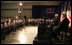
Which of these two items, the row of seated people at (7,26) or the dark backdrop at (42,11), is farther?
the dark backdrop at (42,11)

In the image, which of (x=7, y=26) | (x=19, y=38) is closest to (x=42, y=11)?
A: (x=7, y=26)

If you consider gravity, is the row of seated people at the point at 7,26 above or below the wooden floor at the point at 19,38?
above

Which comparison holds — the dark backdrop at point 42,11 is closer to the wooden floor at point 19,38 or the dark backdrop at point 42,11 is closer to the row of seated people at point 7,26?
the row of seated people at point 7,26

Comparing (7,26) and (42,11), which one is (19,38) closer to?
(7,26)

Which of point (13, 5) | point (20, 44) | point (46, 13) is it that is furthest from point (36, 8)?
point (20, 44)

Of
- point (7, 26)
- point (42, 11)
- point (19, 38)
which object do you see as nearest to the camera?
point (19, 38)

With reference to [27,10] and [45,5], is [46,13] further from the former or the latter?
[27,10]

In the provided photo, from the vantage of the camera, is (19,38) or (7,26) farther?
(7,26)

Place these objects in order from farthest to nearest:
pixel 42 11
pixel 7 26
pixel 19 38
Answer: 1. pixel 42 11
2. pixel 7 26
3. pixel 19 38

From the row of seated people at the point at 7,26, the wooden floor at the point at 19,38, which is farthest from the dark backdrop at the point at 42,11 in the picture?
the wooden floor at the point at 19,38

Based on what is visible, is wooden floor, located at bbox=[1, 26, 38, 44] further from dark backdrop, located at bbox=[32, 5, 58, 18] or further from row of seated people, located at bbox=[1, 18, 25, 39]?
dark backdrop, located at bbox=[32, 5, 58, 18]

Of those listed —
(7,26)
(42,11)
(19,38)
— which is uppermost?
(42,11)

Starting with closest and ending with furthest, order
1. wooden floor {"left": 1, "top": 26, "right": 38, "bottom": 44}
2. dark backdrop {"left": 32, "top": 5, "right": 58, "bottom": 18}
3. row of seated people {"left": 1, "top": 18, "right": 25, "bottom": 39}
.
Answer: wooden floor {"left": 1, "top": 26, "right": 38, "bottom": 44} < row of seated people {"left": 1, "top": 18, "right": 25, "bottom": 39} < dark backdrop {"left": 32, "top": 5, "right": 58, "bottom": 18}

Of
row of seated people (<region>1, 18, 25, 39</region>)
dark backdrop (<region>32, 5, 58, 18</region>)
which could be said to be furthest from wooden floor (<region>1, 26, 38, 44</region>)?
dark backdrop (<region>32, 5, 58, 18</region>)
